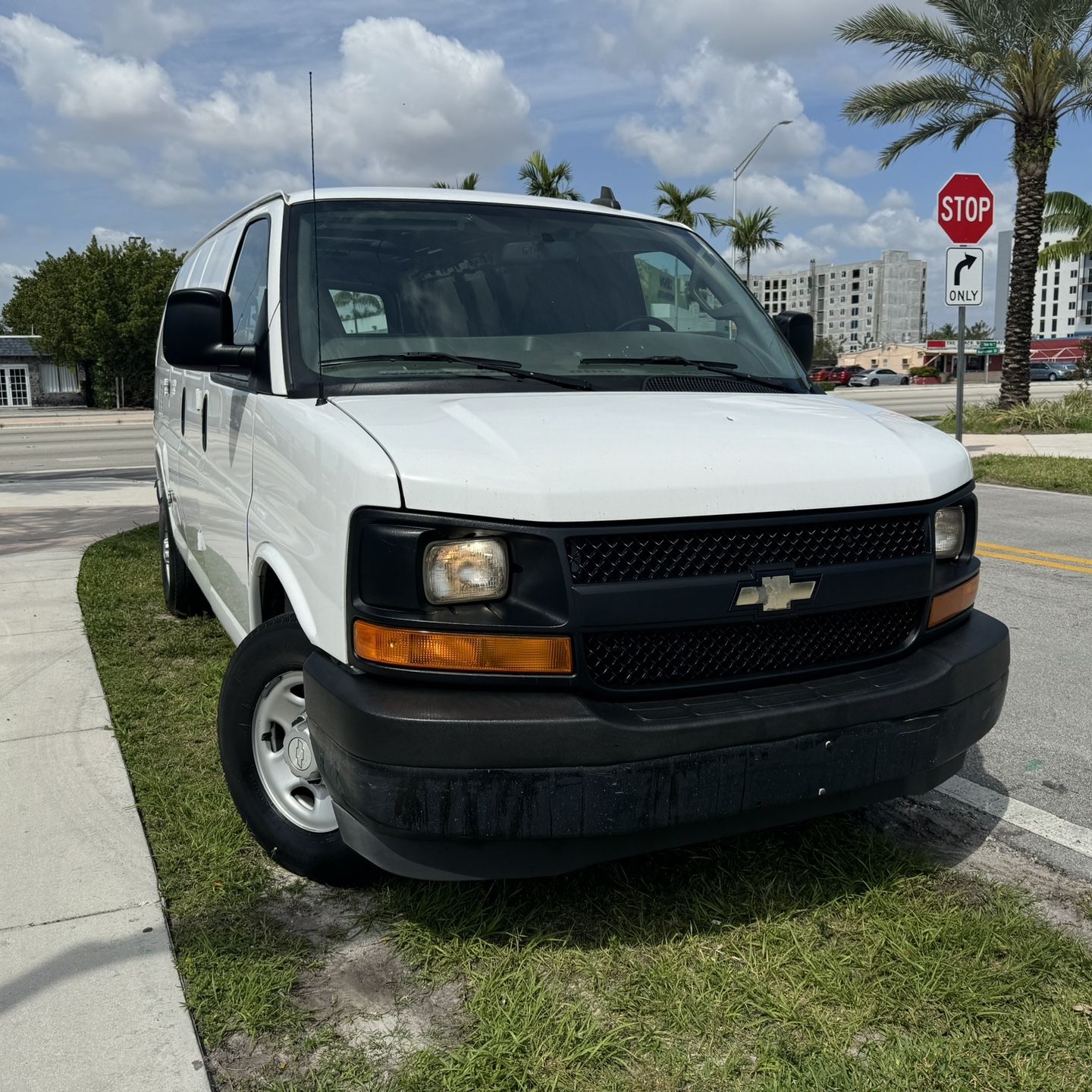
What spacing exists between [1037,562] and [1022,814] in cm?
483

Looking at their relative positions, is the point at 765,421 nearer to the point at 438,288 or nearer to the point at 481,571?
the point at 481,571

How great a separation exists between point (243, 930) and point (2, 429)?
118 feet

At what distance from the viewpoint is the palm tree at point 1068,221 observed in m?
28.0

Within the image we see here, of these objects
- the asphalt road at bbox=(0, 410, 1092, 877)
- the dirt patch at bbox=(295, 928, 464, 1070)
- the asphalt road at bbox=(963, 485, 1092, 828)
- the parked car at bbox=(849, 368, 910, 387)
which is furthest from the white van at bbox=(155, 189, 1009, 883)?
the parked car at bbox=(849, 368, 910, 387)

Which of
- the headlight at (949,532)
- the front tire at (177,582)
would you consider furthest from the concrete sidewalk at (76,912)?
the headlight at (949,532)

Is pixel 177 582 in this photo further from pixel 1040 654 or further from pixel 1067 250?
pixel 1067 250

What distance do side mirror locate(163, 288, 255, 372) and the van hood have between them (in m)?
0.61

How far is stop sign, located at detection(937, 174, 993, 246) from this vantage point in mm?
12703

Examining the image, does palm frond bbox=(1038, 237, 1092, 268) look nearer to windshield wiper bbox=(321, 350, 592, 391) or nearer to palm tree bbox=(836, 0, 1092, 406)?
palm tree bbox=(836, 0, 1092, 406)

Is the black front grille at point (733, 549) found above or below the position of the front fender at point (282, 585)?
above

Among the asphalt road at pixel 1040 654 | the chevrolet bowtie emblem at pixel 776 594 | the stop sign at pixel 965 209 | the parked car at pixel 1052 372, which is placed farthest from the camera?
the parked car at pixel 1052 372

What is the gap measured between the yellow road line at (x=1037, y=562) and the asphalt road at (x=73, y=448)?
528 inches

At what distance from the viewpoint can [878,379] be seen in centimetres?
7225

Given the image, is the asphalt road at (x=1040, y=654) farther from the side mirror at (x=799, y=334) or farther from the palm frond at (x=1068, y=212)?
the palm frond at (x=1068, y=212)
